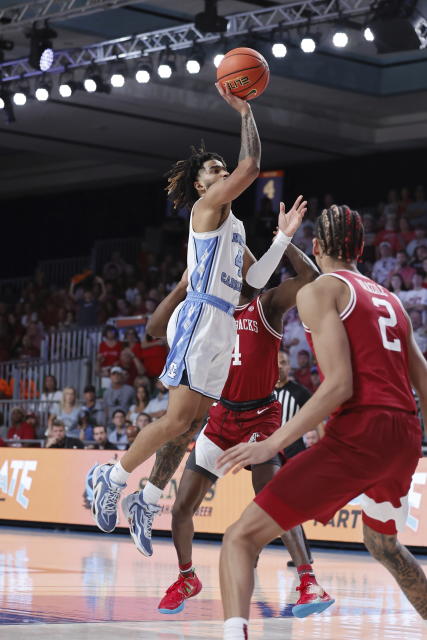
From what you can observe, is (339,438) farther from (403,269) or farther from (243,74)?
(403,269)

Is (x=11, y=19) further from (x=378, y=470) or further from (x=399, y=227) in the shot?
(x=378, y=470)

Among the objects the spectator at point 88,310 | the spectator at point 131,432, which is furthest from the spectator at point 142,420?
the spectator at point 88,310

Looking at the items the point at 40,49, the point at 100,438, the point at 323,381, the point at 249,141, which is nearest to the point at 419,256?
the point at 100,438

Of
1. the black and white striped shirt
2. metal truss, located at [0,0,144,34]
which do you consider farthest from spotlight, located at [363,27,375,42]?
the black and white striped shirt

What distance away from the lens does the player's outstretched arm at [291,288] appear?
806 centimetres

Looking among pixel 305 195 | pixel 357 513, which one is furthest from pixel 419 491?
pixel 305 195

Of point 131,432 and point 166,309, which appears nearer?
point 166,309

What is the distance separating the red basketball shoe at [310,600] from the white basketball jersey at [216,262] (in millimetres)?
1883

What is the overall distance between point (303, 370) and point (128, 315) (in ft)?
21.0

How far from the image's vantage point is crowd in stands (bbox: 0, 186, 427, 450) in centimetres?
1702

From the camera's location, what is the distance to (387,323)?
5090 millimetres

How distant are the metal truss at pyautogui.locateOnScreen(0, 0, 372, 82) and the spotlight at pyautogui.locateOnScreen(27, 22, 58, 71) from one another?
24.8 inches

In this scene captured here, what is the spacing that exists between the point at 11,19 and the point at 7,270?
15069 mm

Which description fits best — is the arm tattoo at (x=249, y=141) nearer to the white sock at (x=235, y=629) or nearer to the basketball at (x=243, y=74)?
the basketball at (x=243, y=74)
